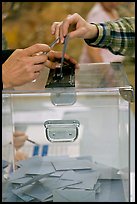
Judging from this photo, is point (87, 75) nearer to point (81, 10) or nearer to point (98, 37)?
point (98, 37)

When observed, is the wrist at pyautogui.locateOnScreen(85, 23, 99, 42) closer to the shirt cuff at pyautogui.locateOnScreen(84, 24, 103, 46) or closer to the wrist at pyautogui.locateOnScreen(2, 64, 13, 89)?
the shirt cuff at pyautogui.locateOnScreen(84, 24, 103, 46)

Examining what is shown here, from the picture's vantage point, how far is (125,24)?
1.33 meters

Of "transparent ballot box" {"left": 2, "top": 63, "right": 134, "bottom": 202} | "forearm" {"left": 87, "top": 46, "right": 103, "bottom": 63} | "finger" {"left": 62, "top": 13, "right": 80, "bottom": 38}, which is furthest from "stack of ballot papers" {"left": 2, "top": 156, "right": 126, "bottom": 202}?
"forearm" {"left": 87, "top": 46, "right": 103, "bottom": 63}

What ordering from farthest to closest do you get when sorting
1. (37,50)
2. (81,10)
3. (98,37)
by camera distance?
1. (81,10)
2. (98,37)
3. (37,50)

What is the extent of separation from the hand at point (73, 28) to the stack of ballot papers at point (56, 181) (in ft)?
1.10

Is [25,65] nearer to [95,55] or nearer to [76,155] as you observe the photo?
[76,155]

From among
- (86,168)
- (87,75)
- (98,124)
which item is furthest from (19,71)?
(98,124)

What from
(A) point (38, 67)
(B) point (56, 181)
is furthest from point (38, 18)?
(B) point (56, 181)

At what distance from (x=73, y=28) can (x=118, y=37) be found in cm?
25

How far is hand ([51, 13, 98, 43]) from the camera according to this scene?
3.37 feet

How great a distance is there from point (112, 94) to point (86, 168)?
0.24 m

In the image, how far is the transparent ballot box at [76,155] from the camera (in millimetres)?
839

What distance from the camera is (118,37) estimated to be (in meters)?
1.29

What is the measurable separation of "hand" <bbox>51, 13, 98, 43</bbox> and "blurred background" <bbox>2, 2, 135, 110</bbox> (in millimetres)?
2447
